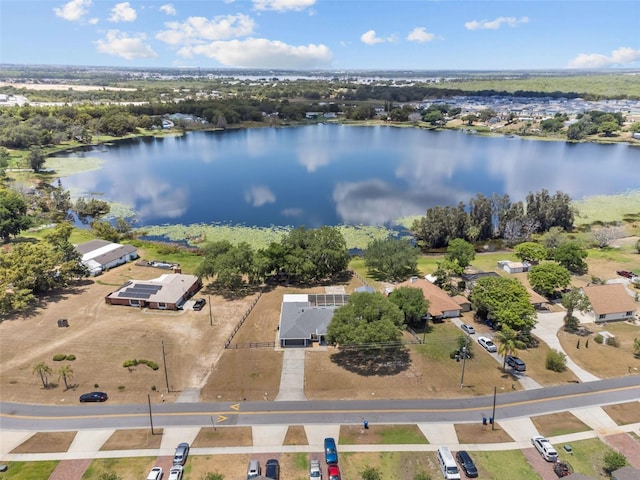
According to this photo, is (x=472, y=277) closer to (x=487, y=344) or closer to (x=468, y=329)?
(x=468, y=329)

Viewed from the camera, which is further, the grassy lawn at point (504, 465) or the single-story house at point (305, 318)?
the single-story house at point (305, 318)

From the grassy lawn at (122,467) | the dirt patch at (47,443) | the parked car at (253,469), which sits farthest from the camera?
the dirt patch at (47,443)

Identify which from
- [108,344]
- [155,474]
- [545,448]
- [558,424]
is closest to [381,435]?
[545,448]

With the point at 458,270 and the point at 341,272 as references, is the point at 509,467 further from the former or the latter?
the point at 341,272

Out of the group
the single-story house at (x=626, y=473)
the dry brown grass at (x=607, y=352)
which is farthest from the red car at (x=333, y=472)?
the dry brown grass at (x=607, y=352)

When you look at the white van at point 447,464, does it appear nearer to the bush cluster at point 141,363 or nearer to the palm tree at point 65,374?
the bush cluster at point 141,363
